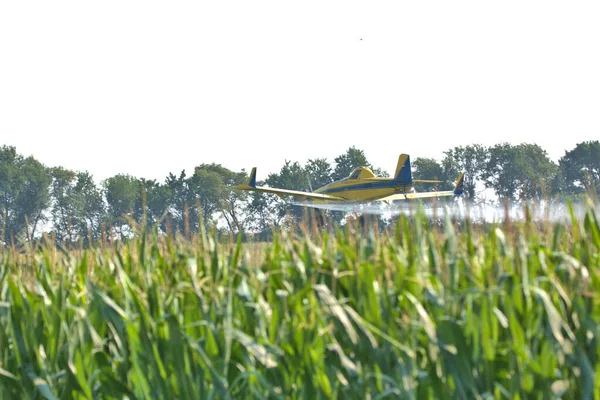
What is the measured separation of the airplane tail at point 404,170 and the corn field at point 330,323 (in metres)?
43.7

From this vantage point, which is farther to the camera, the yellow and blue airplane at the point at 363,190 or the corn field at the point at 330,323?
the yellow and blue airplane at the point at 363,190

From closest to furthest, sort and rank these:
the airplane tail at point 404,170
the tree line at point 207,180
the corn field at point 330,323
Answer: the corn field at point 330,323, the airplane tail at point 404,170, the tree line at point 207,180

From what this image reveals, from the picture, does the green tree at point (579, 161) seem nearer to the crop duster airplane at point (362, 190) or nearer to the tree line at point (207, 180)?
the tree line at point (207, 180)

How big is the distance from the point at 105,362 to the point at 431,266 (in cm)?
257

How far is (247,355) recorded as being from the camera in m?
5.70

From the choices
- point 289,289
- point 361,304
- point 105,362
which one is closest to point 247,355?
point 289,289

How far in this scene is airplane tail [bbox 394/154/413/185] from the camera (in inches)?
2014

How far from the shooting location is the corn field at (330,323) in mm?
4934

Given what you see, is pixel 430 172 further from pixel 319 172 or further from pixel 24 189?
pixel 24 189

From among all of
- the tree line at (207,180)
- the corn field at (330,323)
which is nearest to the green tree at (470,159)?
the tree line at (207,180)

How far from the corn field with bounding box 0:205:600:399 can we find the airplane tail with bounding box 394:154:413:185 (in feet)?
143

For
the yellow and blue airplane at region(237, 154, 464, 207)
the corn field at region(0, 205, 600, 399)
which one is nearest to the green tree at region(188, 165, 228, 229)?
the yellow and blue airplane at region(237, 154, 464, 207)

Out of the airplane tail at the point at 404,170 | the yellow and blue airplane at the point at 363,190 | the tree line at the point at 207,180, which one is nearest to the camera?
the yellow and blue airplane at the point at 363,190

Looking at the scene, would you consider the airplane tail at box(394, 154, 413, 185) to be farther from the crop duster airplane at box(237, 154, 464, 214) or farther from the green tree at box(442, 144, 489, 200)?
the green tree at box(442, 144, 489, 200)
